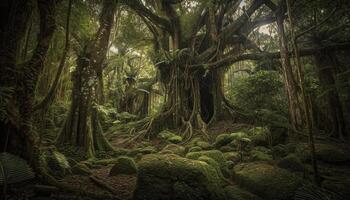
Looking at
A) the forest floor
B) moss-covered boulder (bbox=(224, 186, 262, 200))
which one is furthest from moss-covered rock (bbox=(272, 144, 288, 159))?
moss-covered boulder (bbox=(224, 186, 262, 200))

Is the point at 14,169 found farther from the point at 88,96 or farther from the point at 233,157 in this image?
the point at 233,157

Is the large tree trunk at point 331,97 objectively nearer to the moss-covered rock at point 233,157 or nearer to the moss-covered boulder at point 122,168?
the moss-covered rock at point 233,157

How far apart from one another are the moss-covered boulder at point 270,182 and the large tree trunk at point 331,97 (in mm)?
5020

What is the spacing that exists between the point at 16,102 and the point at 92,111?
12.0 ft

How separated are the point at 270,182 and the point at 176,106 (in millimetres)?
6460

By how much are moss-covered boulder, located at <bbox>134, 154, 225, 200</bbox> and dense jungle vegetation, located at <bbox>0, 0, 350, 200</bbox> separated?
0.02m

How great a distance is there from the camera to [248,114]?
8.32 meters

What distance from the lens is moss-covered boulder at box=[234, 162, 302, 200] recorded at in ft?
11.4

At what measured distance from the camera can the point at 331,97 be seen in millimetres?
7648

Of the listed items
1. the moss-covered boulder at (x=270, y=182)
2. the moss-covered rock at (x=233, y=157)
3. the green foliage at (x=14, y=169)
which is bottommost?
the moss-covered boulder at (x=270, y=182)

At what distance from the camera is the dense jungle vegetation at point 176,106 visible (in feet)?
10.9

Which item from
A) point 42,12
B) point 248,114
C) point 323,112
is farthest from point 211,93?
point 42,12

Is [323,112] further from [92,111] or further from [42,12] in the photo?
[42,12]

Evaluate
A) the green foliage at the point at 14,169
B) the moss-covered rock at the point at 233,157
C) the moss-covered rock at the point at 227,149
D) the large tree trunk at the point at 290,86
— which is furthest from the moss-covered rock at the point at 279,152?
the green foliage at the point at 14,169
